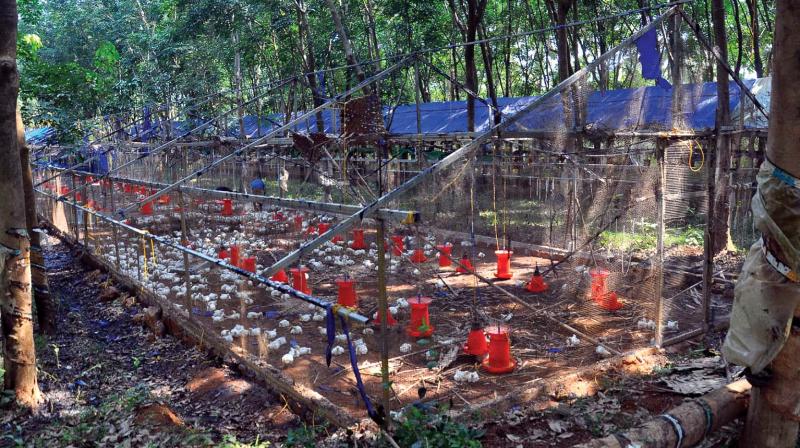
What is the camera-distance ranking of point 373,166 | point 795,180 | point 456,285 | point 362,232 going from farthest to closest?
point 373,166 < point 362,232 < point 456,285 < point 795,180

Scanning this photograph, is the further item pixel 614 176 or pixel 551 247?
pixel 551 247

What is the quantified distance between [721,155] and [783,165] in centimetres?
355

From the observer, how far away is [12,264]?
616cm

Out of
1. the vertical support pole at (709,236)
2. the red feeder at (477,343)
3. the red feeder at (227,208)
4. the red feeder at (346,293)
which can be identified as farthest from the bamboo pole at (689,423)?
the red feeder at (227,208)

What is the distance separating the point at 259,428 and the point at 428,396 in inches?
63.7

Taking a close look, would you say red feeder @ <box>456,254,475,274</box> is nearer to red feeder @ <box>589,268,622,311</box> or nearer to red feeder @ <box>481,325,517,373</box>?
red feeder @ <box>481,325,517,373</box>

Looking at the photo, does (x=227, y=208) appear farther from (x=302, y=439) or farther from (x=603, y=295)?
(x=302, y=439)

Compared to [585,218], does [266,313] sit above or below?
below

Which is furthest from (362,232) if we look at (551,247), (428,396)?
(428,396)

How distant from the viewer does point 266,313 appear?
8.27 m

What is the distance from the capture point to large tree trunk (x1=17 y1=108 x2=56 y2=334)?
8266mm

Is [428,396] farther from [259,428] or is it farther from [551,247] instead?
[551,247]

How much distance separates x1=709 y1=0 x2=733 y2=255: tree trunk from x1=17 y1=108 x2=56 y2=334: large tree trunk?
8504 millimetres

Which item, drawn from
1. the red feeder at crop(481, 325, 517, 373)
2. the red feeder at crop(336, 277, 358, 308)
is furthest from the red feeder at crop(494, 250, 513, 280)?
the red feeder at crop(481, 325, 517, 373)
